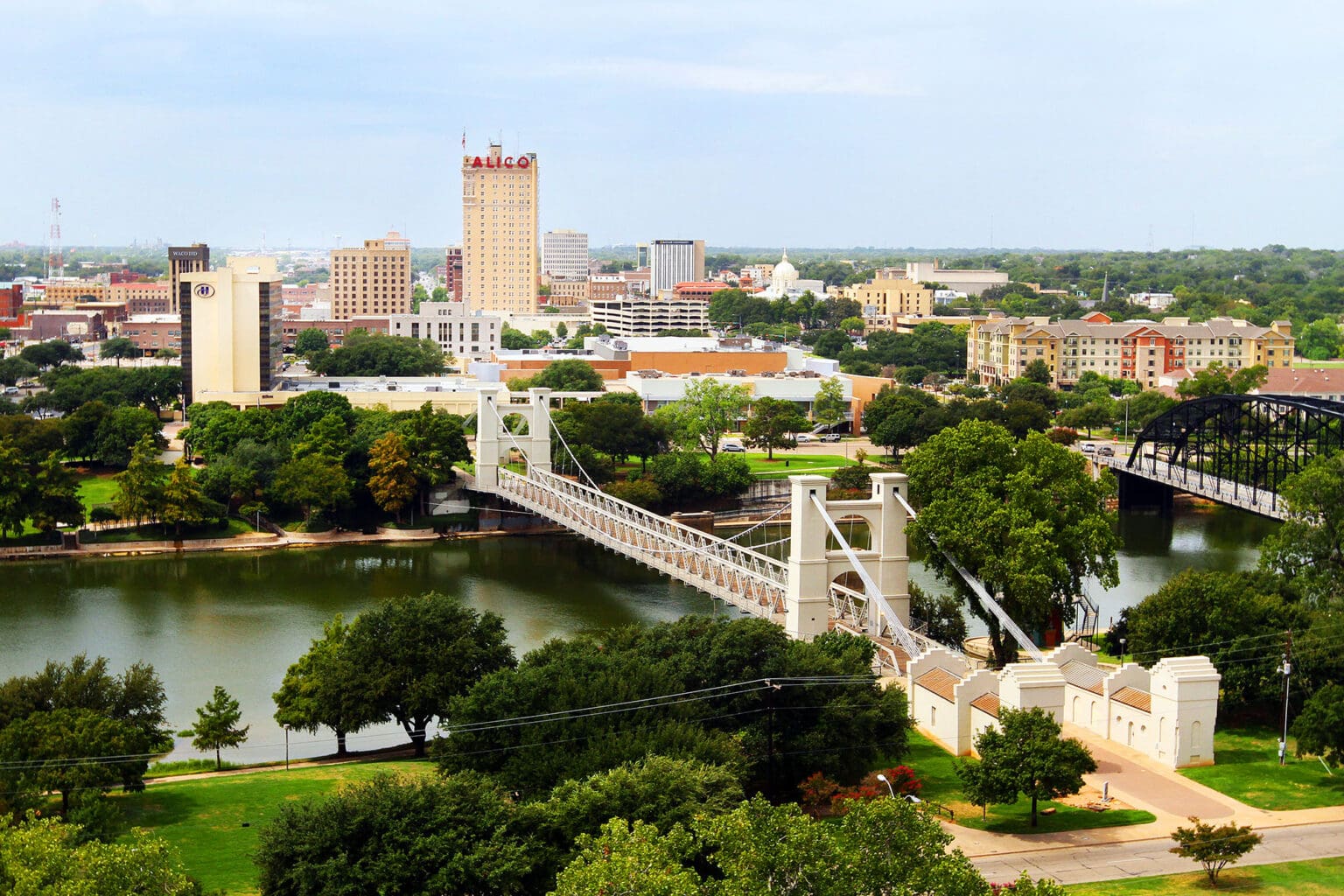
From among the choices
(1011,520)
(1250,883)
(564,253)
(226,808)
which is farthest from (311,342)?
(564,253)

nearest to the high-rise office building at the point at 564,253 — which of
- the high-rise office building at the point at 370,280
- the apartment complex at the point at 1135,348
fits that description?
the high-rise office building at the point at 370,280

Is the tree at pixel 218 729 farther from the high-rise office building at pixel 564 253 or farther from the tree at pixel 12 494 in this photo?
the high-rise office building at pixel 564 253

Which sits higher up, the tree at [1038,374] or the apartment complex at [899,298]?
the apartment complex at [899,298]

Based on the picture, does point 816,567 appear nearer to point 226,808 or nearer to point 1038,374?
point 226,808

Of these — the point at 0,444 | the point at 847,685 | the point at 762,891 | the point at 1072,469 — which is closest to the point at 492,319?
the point at 0,444

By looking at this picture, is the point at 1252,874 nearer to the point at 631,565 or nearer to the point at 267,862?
the point at 267,862
